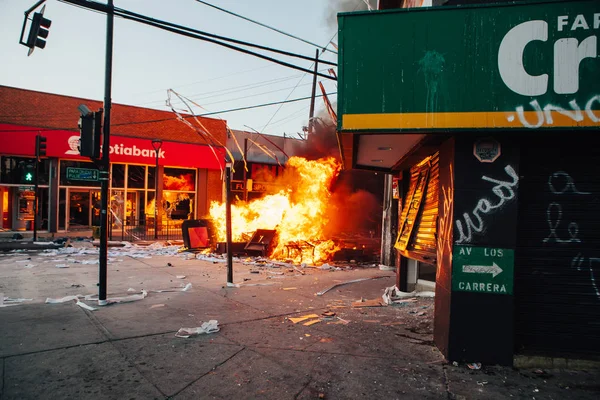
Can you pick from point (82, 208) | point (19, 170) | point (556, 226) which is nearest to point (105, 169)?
Result: point (556, 226)

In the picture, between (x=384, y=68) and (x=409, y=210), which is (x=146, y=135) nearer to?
(x=409, y=210)

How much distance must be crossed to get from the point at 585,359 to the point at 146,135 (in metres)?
23.3

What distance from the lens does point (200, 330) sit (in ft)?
18.7

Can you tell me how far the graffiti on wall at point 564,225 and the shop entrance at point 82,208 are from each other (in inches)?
848

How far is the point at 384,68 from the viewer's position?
4.68 meters

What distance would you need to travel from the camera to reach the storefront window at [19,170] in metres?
19.5

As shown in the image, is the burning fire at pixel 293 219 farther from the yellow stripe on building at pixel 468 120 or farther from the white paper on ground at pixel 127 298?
the yellow stripe on building at pixel 468 120

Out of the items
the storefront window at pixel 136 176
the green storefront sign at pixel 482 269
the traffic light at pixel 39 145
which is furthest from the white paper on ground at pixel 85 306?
the storefront window at pixel 136 176

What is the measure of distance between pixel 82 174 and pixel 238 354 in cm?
471

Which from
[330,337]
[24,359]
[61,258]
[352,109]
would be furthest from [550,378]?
[61,258]

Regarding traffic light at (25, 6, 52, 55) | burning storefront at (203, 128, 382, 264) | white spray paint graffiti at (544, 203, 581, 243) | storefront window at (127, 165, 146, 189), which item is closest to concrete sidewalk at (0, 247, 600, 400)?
white spray paint graffiti at (544, 203, 581, 243)

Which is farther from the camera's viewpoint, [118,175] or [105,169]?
[118,175]

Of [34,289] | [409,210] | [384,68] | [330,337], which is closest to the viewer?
[384,68]

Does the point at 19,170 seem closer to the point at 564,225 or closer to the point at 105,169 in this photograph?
the point at 105,169
